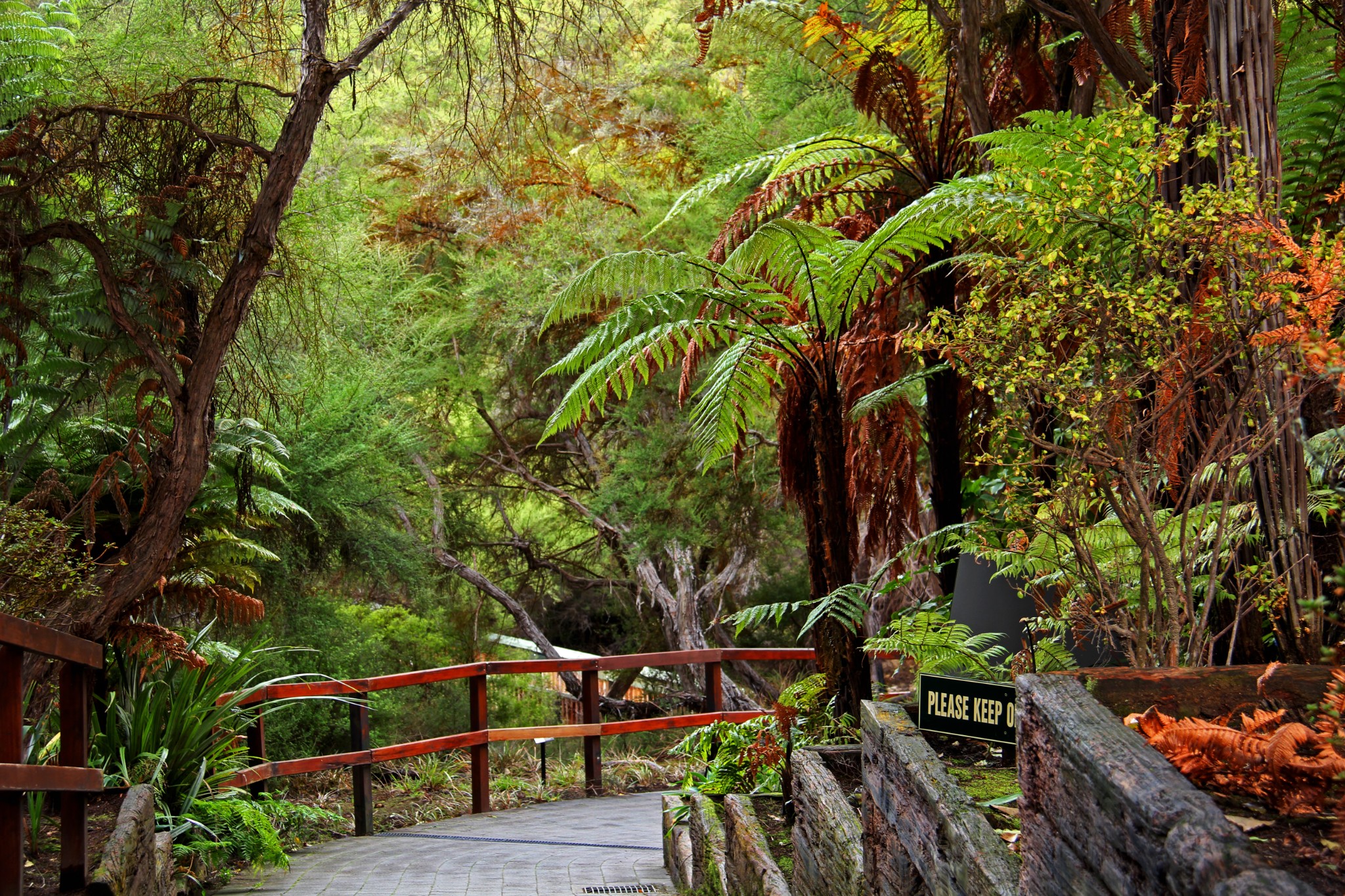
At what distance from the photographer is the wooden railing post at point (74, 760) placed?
328cm

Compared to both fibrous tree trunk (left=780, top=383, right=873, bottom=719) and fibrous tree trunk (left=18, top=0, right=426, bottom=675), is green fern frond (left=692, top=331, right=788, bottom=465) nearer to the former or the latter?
fibrous tree trunk (left=780, top=383, right=873, bottom=719)

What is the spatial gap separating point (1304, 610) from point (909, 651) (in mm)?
1251

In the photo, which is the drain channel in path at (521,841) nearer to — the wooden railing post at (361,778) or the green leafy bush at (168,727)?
the wooden railing post at (361,778)

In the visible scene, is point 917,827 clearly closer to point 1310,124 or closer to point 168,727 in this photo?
point 1310,124

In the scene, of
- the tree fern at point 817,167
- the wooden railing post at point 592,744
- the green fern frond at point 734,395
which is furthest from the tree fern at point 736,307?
the wooden railing post at point 592,744

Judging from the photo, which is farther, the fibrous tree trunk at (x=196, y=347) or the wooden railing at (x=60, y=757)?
the fibrous tree trunk at (x=196, y=347)

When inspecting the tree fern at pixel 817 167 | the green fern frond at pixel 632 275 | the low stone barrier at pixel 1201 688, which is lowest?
the low stone barrier at pixel 1201 688

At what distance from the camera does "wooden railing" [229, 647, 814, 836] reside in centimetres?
573

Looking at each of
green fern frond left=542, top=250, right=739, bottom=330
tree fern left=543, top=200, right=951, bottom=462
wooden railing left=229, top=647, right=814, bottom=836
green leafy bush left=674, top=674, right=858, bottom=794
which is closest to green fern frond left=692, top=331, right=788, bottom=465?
tree fern left=543, top=200, right=951, bottom=462

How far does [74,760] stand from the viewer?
3.39 metres

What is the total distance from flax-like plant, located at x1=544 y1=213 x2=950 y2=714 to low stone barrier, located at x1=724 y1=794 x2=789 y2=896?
0.61 metres

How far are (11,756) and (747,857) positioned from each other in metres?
2.20

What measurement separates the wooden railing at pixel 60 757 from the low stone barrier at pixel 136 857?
115 mm

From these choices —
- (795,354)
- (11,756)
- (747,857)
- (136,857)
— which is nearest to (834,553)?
(795,354)
